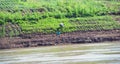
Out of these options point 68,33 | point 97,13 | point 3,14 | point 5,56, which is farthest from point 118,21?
point 5,56

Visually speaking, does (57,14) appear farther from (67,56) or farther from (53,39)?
(67,56)

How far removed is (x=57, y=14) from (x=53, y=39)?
439cm

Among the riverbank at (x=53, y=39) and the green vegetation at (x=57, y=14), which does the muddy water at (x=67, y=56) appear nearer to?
the riverbank at (x=53, y=39)

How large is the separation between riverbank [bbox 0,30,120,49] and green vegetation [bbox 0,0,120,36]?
2.30 ft

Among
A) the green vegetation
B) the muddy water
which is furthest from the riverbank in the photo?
the muddy water

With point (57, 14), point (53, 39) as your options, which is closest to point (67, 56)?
point (53, 39)

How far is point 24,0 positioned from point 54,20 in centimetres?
438

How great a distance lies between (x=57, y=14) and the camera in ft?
93.8

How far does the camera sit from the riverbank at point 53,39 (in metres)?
23.8

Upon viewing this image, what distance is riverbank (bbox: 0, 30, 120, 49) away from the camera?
23.8 m

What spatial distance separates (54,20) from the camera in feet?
91.1

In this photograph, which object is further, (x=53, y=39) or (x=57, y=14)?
(x=57, y=14)

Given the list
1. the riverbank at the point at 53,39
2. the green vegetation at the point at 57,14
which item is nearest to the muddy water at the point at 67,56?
the riverbank at the point at 53,39

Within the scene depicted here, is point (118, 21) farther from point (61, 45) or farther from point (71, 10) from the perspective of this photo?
point (61, 45)
